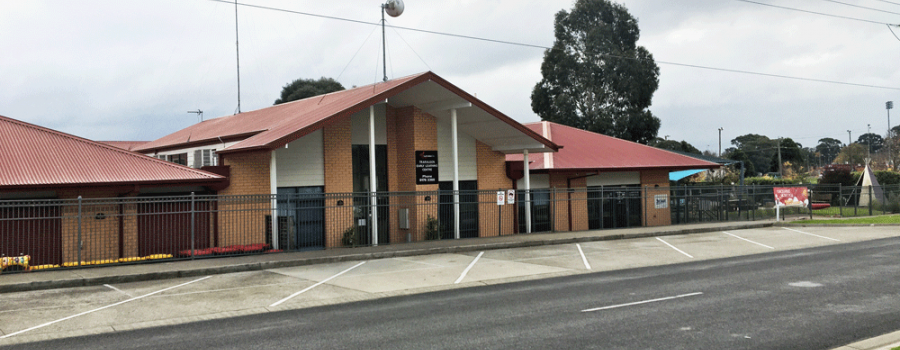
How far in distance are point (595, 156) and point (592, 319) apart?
20419 mm

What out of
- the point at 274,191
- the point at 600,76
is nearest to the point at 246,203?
the point at 274,191

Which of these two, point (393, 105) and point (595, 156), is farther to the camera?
point (595, 156)

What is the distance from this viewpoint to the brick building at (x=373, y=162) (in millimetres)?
19547

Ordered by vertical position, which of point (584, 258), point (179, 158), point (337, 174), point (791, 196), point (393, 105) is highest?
point (393, 105)

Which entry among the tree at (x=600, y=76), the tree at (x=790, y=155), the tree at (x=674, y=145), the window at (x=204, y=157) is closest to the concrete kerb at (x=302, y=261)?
the window at (x=204, y=157)

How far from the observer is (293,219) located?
784 inches

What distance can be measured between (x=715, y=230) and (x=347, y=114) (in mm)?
15503

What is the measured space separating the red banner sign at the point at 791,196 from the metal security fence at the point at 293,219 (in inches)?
59.4

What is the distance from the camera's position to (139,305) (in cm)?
1134

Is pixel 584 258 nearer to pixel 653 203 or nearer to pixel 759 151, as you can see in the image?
pixel 653 203

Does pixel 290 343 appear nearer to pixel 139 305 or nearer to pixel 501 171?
pixel 139 305

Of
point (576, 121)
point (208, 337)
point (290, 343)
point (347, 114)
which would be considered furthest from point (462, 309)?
point (576, 121)

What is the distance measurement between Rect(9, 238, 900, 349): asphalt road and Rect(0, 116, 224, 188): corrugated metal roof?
891 cm

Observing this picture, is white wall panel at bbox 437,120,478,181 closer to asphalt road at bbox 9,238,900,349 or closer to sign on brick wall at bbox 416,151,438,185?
sign on brick wall at bbox 416,151,438,185
